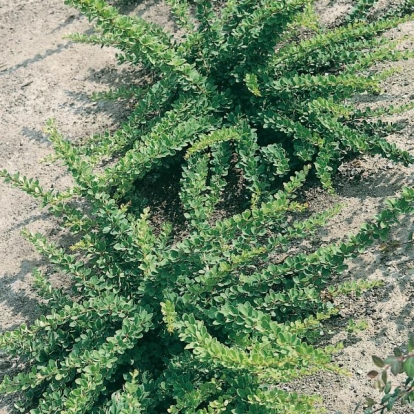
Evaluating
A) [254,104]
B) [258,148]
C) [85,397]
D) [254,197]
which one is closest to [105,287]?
[85,397]

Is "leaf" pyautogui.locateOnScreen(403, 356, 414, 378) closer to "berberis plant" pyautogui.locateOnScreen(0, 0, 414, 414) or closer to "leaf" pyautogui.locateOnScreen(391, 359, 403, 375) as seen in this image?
"leaf" pyautogui.locateOnScreen(391, 359, 403, 375)

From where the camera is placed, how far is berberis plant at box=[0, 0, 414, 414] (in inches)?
102

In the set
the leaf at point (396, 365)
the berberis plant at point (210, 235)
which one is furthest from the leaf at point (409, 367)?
the berberis plant at point (210, 235)

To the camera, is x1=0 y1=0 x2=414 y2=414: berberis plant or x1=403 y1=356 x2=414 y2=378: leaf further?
x1=0 y1=0 x2=414 y2=414: berberis plant

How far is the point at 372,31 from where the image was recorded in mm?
3545

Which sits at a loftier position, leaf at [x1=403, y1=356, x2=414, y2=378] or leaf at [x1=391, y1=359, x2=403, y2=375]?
leaf at [x1=403, y1=356, x2=414, y2=378]

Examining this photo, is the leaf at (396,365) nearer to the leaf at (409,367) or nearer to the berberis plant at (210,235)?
the leaf at (409,367)

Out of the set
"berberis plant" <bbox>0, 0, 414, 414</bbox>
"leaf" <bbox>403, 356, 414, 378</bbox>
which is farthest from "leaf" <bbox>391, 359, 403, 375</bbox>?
"berberis plant" <bbox>0, 0, 414, 414</bbox>

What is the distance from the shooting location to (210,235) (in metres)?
2.79

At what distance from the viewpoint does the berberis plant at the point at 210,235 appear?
8.54ft

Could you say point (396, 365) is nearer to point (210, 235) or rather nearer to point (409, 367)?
point (409, 367)

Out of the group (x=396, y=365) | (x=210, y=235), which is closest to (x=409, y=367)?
(x=396, y=365)

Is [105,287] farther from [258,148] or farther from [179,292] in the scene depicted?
[258,148]

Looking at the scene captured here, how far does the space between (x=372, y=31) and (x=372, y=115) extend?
0.50 metres
